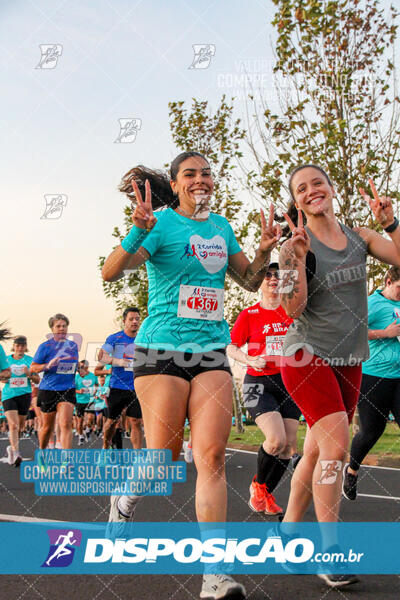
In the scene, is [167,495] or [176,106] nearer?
[167,495]

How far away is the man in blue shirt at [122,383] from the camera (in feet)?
29.6

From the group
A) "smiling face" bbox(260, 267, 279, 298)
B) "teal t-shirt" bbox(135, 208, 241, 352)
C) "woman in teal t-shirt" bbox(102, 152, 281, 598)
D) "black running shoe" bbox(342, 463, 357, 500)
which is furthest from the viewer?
"black running shoe" bbox(342, 463, 357, 500)

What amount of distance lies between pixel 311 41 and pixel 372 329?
7.75 metres

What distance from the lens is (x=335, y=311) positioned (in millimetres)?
3539

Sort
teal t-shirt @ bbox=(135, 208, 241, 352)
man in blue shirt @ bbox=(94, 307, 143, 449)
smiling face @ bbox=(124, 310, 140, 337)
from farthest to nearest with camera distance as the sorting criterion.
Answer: smiling face @ bbox=(124, 310, 140, 337) < man in blue shirt @ bbox=(94, 307, 143, 449) < teal t-shirt @ bbox=(135, 208, 241, 352)

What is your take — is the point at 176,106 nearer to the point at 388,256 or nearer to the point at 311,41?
the point at 311,41

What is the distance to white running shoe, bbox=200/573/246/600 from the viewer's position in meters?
2.97

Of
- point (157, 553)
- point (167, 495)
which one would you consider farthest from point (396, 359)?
point (157, 553)

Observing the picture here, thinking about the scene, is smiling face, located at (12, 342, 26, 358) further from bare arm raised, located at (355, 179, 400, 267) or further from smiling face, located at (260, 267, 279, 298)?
bare arm raised, located at (355, 179, 400, 267)

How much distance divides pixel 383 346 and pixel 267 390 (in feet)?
4.04

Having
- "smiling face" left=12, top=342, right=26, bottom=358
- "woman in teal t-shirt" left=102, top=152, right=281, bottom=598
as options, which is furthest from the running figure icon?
"smiling face" left=12, top=342, right=26, bottom=358

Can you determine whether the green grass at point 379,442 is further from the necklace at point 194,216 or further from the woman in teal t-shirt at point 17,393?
the necklace at point 194,216

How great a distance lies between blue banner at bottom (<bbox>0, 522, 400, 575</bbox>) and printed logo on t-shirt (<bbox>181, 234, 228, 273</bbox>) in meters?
1.27

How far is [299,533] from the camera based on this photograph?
370 centimetres
